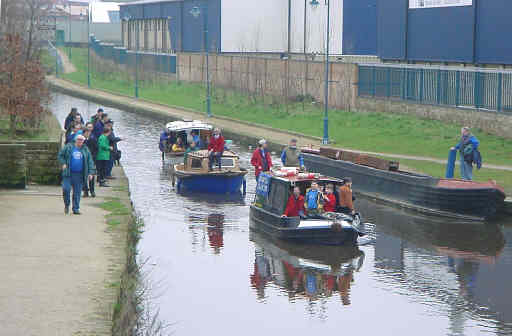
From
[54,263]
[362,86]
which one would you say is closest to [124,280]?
[54,263]

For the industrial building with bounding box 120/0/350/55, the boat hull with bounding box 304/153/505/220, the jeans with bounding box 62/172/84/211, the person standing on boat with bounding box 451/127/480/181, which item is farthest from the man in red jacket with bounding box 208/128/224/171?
the industrial building with bounding box 120/0/350/55

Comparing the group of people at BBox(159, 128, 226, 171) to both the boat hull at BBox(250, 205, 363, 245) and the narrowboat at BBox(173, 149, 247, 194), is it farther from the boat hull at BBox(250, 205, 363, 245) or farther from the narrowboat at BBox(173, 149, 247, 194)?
the boat hull at BBox(250, 205, 363, 245)

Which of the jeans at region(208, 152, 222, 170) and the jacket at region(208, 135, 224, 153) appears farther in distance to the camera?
the jeans at region(208, 152, 222, 170)

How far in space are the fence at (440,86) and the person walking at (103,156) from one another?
64.6ft

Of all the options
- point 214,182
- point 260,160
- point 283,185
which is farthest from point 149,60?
point 283,185

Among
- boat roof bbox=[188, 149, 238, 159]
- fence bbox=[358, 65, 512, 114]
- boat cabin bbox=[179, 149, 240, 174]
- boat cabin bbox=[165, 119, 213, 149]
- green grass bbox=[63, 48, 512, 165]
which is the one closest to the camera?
boat cabin bbox=[179, 149, 240, 174]

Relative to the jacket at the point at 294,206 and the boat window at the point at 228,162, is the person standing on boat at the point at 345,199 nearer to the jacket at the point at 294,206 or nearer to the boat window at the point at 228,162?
the jacket at the point at 294,206

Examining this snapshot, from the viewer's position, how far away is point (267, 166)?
1093 inches

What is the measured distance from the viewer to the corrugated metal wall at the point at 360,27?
70375mm

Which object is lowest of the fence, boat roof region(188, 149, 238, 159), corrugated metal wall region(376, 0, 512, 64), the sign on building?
boat roof region(188, 149, 238, 159)

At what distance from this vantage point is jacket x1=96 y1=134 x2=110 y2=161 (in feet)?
89.1

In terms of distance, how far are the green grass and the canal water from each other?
1198 centimetres

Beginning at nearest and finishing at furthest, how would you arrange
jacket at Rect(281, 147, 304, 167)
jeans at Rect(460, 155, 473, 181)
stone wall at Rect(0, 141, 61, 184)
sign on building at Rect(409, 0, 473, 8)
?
stone wall at Rect(0, 141, 61, 184) → jeans at Rect(460, 155, 473, 181) → jacket at Rect(281, 147, 304, 167) → sign on building at Rect(409, 0, 473, 8)

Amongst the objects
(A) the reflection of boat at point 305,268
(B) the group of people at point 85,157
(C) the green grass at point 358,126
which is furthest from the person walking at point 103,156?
(C) the green grass at point 358,126
